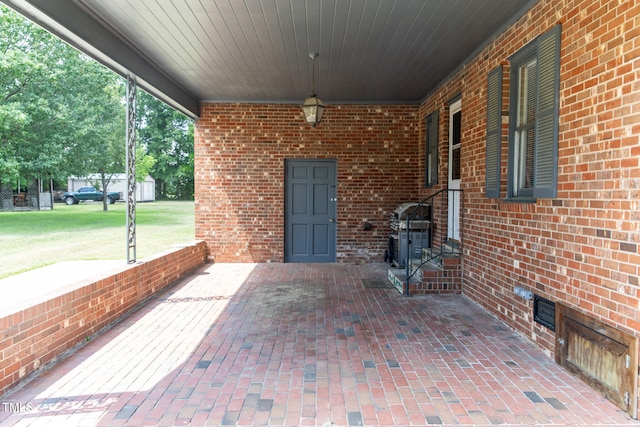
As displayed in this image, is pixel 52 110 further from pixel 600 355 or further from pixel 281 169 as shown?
pixel 600 355

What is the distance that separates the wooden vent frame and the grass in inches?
276

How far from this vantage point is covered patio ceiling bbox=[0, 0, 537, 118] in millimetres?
3943

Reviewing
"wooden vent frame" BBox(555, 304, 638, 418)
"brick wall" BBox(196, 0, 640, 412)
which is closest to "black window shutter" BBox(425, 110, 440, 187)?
"brick wall" BBox(196, 0, 640, 412)

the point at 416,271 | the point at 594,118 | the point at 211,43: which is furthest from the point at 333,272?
the point at 594,118

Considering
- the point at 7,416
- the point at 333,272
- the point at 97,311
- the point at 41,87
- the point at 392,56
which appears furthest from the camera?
the point at 41,87

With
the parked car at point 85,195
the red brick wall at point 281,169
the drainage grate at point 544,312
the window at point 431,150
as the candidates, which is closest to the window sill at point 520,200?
Answer: the drainage grate at point 544,312

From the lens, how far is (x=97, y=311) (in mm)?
4012

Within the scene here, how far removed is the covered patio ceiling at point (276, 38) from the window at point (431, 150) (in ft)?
2.30

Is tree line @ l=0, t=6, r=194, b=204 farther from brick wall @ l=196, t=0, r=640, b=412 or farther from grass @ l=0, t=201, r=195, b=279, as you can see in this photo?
brick wall @ l=196, t=0, r=640, b=412

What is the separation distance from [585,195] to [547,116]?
90 centimetres

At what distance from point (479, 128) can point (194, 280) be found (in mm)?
4860

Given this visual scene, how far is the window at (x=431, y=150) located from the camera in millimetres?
7250

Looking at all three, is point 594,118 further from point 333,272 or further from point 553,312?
point 333,272

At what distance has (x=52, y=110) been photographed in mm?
13844
